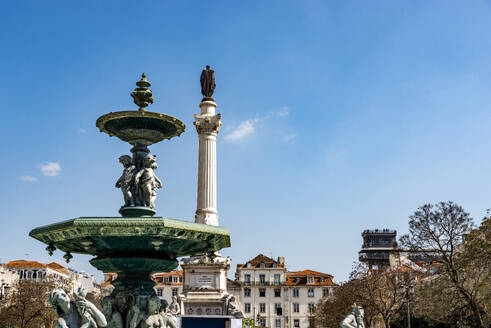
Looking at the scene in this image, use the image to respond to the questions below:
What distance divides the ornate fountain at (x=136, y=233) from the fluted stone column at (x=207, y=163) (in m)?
19.0

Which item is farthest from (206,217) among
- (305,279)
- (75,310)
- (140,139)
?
(305,279)

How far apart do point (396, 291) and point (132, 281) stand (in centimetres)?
3472

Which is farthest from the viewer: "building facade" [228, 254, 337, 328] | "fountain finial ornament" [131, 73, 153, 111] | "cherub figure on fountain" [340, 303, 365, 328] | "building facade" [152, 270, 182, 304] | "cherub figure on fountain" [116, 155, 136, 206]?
"building facade" [152, 270, 182, 304]

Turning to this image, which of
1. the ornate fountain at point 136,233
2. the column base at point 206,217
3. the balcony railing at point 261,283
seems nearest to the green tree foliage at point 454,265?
the column base at point 206,217

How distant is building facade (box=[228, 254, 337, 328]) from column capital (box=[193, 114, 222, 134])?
5332 centimetres

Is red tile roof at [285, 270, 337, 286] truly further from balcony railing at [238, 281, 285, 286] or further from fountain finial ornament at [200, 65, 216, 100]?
fountain finial ornament at [200, 65, 216, 100]

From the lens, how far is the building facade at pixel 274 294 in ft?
267

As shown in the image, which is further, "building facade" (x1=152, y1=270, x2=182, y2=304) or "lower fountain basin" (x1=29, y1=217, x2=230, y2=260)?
"building facade" (x1=152, y1=270, x2=182, y2=304)

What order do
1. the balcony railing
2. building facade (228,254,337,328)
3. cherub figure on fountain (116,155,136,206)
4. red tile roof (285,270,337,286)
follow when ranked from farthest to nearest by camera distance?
red tile roof (285,270,337,286) → the balcony railing → building facade (228,254,337,328) → cherub figure on fountain (116,155,136,206)

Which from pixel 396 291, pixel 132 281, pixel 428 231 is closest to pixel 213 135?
pixel 428 231

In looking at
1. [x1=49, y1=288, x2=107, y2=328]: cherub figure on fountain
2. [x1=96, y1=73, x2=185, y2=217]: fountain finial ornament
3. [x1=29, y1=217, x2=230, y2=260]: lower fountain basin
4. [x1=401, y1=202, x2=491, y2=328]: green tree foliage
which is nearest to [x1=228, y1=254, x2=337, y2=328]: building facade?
[x1=401, y1=202, x2=491, y2=328]: green tree foliage

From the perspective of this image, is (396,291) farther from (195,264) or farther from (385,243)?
(385,243)

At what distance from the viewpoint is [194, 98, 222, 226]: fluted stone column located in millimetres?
30375

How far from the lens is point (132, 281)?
993 centimetres
